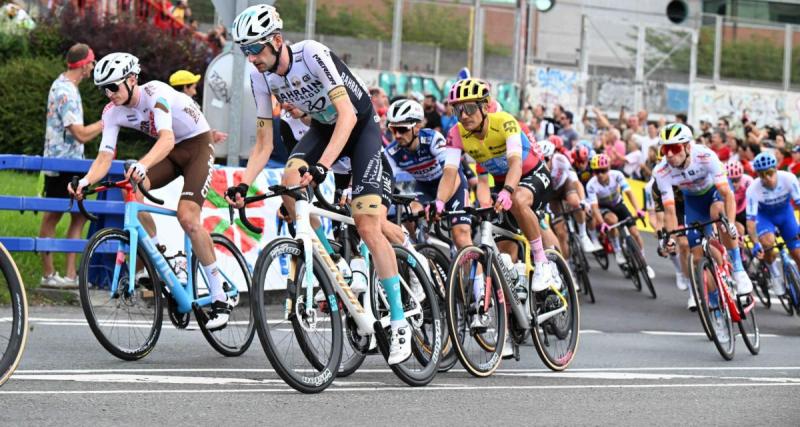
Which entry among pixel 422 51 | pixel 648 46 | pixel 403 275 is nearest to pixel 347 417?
pixel 403 275

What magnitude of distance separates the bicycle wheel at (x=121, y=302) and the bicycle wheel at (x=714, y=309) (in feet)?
17.0

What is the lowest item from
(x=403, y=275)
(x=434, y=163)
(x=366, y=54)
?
(x=403, y=275)

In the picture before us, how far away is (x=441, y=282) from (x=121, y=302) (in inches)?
82.0

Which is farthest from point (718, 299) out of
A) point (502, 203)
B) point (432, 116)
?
point (432, 116)

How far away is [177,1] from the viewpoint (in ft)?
88.2

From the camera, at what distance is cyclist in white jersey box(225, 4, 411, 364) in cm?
818

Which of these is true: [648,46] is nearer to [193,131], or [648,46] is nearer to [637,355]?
[637,355]

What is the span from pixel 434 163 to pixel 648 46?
22317 millimetres

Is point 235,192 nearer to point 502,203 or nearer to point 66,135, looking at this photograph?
point 502,203

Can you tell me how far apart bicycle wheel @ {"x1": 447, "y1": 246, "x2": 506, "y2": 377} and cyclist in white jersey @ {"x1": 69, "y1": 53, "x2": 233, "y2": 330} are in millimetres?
1589

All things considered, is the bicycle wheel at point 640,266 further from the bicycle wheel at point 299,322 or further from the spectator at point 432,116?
the bicycle wheel at point 299,322

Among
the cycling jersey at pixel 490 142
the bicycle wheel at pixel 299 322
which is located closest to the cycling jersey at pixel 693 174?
the cycling jersey at pixel 490 142

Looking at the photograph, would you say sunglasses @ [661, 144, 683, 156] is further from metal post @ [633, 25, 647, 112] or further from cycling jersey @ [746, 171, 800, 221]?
metal post @ [633, 25, 647, 112]

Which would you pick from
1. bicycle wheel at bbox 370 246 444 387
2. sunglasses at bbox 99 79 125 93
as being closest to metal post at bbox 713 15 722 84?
bicycle wheel at bbox 370 246 444 387
